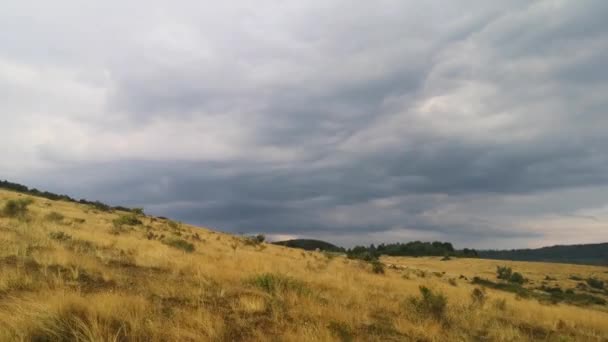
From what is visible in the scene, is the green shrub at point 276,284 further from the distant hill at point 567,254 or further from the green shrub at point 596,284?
the distant hill at point 567,254

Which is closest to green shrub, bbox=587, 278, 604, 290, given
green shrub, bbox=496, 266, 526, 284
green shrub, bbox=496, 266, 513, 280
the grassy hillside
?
green shrub, bbox=496, 266, 526, 284

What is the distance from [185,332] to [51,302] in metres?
2.06

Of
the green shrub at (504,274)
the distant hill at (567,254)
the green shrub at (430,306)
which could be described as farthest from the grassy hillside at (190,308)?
the distant hill at (567,254)

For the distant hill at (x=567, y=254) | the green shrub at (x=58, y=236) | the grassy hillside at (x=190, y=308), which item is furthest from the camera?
the distant hill at (x=567, y=254)

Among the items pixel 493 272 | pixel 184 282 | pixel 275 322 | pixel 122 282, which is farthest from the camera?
pixel 493 272

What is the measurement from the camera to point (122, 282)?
30.3 ft

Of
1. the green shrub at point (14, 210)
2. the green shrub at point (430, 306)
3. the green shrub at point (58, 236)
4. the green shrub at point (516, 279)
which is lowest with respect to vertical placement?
the green shrub at point (516, 279)

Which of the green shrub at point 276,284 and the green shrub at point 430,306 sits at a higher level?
the green shrub at point 276,284

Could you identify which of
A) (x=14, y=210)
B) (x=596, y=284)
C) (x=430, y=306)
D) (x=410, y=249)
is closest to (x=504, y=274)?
(x=596, y=284)

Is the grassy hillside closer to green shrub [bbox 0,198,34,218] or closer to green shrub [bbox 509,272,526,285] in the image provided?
green shrub [bbox 0,198,34,218]

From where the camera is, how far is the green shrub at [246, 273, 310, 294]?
10417 mm

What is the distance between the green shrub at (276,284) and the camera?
1042cm

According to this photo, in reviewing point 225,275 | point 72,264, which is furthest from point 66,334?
point 225,275

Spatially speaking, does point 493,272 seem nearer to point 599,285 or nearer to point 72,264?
point 599,285
